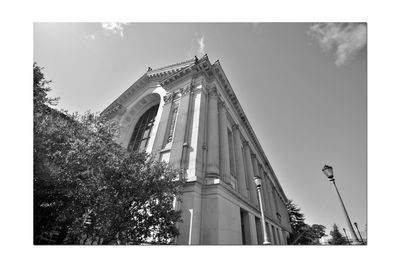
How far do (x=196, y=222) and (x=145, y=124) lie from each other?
14.3 metres

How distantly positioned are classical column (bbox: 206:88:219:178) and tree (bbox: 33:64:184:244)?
4.46 m

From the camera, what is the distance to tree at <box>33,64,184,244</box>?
597 centimetres

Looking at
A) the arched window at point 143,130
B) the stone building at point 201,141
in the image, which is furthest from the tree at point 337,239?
the arched window at point 143,130

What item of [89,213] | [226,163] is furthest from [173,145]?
[89,213]

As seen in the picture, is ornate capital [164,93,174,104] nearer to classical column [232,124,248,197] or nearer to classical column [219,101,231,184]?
classical column [219,101,231,184]

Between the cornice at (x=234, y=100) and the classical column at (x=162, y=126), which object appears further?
the cornice at (x=234, y=100)

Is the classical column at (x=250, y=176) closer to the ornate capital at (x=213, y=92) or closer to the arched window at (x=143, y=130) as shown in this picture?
the ornate capital at (x=213, y=92)

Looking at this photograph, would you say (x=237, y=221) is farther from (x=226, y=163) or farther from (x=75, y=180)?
(x=75, y=180)

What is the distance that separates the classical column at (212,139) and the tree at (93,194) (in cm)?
446

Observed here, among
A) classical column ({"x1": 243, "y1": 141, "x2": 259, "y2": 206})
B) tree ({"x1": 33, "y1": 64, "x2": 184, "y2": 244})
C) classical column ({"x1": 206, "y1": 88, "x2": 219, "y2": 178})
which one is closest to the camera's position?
tree ({"x1": 33, "y1": 64, "x2": 184, "y2": 244})

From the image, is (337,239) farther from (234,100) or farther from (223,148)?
(234,100)

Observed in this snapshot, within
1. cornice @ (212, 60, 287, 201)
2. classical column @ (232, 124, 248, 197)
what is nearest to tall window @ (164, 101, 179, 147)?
cornice @ (212, 60, 287, 201)

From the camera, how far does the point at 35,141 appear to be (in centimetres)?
633

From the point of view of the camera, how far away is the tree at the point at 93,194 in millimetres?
5973
